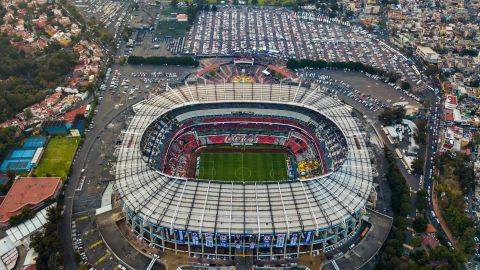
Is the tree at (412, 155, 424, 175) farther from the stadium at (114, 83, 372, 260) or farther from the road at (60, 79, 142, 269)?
the road at (60, 79, 142, 269)

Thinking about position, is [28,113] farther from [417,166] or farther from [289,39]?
[417,166]

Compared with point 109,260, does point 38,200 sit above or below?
above

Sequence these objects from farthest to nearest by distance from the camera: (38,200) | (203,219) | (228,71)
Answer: (228,71) → (38,200) → (203,219)

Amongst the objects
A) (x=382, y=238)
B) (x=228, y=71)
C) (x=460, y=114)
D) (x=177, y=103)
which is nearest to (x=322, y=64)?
(x=228, y=71)

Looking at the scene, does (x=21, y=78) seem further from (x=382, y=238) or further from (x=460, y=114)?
(x=460, y=114)

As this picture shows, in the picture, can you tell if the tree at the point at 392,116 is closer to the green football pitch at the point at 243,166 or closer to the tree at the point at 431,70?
the tree at the point at 431,70
